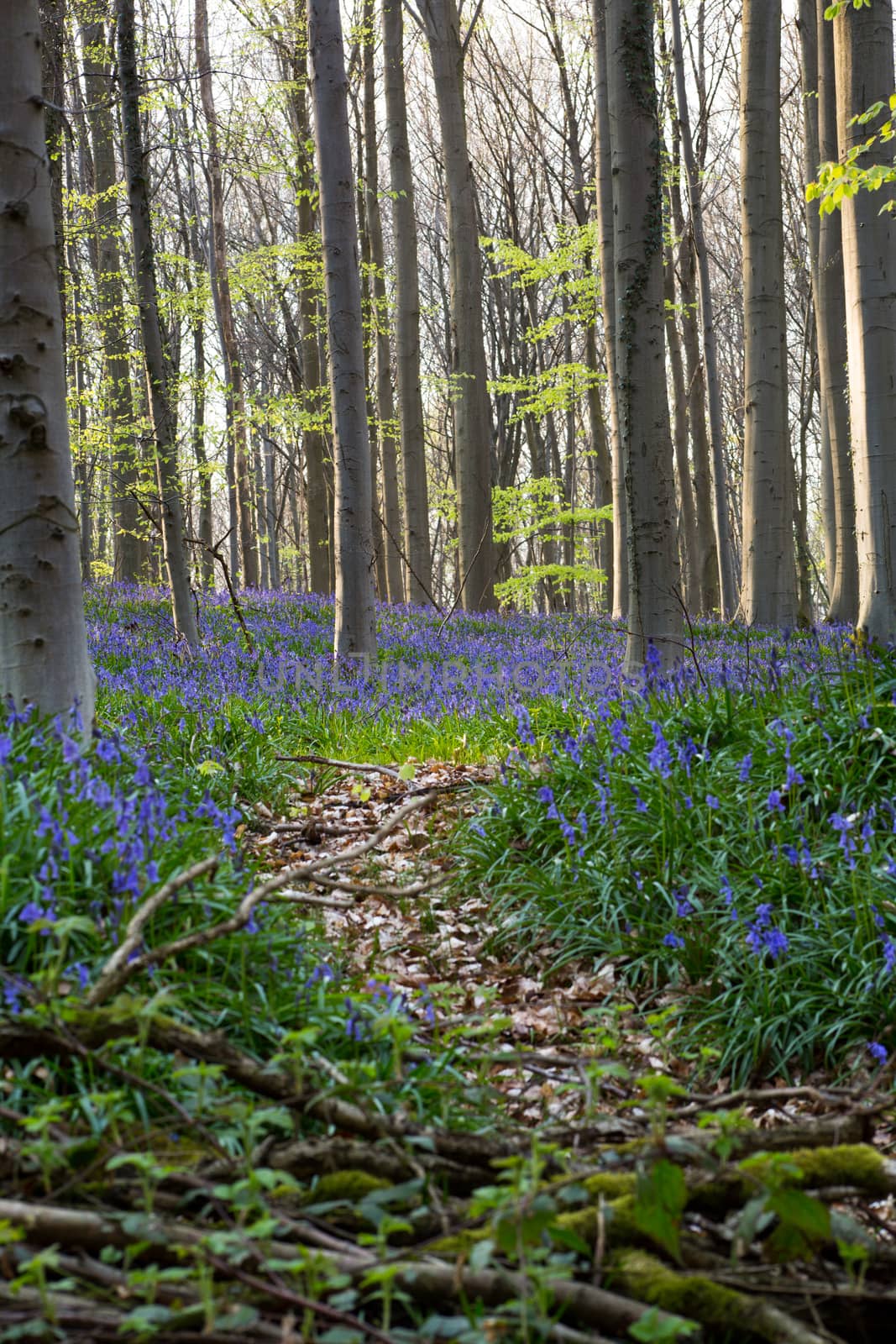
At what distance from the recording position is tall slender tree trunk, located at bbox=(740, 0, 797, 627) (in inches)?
435

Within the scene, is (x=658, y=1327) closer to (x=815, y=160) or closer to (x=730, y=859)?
(x=730, y=859)

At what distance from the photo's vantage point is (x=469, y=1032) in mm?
2811

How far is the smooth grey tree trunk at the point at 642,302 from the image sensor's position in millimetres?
6137

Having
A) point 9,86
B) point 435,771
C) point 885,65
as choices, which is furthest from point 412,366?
point 9,86

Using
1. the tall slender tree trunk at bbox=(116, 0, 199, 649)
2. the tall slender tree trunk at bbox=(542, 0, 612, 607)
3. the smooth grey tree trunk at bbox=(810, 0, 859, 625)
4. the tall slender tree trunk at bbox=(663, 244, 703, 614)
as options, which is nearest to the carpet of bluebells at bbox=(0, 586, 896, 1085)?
the tall slender tree trunk at bbox=(116, 0, 199, 649)

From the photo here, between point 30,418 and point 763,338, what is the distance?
31.2 ft

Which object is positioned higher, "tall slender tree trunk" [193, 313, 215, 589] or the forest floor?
"tall slender tree trunk" [193, 313, 215, 589]

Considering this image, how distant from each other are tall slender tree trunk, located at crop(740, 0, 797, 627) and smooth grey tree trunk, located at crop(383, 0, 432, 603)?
5543mm

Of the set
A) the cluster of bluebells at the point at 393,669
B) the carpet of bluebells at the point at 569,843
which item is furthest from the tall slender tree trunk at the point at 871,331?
the carpet of bluebells at the point at 569,843

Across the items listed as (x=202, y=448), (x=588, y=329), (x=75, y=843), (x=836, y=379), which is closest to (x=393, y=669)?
(x=75, y=843)

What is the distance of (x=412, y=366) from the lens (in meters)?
15.7

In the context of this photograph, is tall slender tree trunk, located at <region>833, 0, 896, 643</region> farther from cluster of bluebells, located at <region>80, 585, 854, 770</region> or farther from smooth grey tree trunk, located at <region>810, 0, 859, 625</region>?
smooth grey tree trunk, located at <region>810, 0, 859, 625</region>

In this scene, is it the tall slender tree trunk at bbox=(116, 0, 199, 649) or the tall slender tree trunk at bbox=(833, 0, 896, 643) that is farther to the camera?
the tall slender tree trunk at bbox=(116, 0, 199, 649)

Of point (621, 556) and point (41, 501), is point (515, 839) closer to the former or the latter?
point (41, 501)
